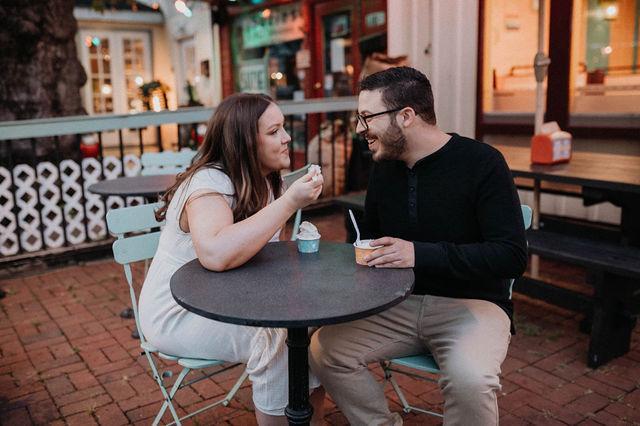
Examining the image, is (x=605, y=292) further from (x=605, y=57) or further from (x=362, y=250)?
(x=605, y=57)

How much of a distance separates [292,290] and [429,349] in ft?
2.40

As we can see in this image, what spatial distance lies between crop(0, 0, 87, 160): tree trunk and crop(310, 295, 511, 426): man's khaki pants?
18.6 feet

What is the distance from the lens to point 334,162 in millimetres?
7277

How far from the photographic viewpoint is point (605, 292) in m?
3.35

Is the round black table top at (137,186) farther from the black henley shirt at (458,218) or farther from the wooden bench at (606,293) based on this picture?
the wooden bench at (606,293)

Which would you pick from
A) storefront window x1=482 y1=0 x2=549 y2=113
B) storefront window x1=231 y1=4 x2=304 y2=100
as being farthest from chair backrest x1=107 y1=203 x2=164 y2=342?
storefront window x1=231 y1=4 x2=304 y2=100

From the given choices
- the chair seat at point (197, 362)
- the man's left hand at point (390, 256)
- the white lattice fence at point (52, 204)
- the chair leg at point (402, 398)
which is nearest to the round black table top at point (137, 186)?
the white lattice fence at point (52, 204)

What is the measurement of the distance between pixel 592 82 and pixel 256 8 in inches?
284

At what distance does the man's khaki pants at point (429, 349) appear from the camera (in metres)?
2.03

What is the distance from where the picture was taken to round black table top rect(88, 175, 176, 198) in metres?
4.07

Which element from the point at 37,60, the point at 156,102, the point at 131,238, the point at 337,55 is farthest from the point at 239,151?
the point at 156,102

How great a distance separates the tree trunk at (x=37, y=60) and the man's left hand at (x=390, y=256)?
589 centimetres

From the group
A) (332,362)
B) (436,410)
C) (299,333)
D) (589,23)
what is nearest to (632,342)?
(436,410)

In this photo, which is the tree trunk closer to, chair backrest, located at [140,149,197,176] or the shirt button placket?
chair backrest, located at [140,149,197,176]
